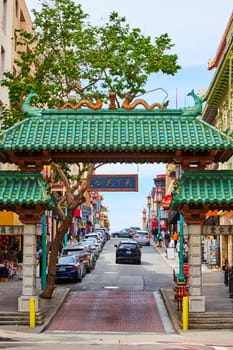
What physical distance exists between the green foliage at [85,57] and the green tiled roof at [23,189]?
27.3 feet

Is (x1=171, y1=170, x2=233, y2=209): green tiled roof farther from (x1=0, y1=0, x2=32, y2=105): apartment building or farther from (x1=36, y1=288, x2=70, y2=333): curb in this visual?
(x1=0, y1=0, x2=32, y2=105): apartment building

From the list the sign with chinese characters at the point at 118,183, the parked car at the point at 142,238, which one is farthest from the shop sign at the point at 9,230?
the parked car at the point at 142,238

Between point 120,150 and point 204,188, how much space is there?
284 cm

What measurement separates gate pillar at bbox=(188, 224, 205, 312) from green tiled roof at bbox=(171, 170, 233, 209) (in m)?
1.03

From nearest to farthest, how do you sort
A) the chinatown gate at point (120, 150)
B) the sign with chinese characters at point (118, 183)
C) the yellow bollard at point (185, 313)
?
the yellow bollard at point (185, 313), the chinatown gate at point (120, 150), the sign with chinese characters at point (118, 183)

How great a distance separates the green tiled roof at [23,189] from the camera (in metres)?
19.3

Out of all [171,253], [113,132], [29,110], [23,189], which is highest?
[29,110]

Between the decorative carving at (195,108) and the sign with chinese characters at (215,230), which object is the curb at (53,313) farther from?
the decorative carving at (195,108)

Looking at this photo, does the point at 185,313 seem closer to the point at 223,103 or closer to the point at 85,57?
the point at 85,57

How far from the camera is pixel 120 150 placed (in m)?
19.9

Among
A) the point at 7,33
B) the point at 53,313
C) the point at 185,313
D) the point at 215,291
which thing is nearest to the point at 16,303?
the point at 53,313

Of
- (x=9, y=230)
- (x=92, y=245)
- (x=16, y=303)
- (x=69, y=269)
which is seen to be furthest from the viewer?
(x=92, y=245)

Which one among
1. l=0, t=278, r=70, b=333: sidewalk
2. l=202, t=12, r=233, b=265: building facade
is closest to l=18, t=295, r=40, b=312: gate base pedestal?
l=0, t=278, r=70, b=333: sidewalk

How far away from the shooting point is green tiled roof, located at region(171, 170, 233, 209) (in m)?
19.2
